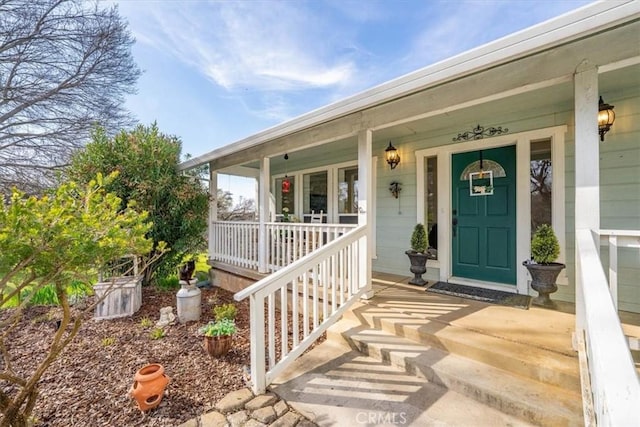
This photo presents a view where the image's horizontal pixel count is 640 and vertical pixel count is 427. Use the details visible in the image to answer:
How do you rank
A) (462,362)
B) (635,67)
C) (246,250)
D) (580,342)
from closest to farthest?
(580,342) → (462,362) → (635,67) → (246,250)

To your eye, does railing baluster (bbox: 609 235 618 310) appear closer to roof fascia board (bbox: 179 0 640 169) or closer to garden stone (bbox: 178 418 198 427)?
roof fascia board (bbox: 179 0 640 169)

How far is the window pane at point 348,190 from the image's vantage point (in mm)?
5647

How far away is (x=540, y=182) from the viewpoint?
3.54 meters

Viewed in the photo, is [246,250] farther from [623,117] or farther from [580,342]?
[623,117]

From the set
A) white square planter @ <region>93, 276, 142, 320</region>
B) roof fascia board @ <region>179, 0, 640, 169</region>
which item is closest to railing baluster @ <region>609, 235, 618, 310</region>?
roof fascia board @ <region>179, 0, 640, 169</region>

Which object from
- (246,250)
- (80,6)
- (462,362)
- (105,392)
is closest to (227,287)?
(246,250)

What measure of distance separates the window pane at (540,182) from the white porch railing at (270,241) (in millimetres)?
2373

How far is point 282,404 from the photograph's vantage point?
2.05 metres

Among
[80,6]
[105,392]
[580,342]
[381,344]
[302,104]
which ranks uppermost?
[80,6]

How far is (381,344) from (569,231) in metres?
2.66

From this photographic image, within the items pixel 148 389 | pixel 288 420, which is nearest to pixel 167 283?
pixel 148 389

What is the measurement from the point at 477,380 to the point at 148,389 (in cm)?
244

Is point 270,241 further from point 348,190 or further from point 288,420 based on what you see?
point 288,420

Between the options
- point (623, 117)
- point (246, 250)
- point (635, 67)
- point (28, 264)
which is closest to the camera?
point (28, 264)
